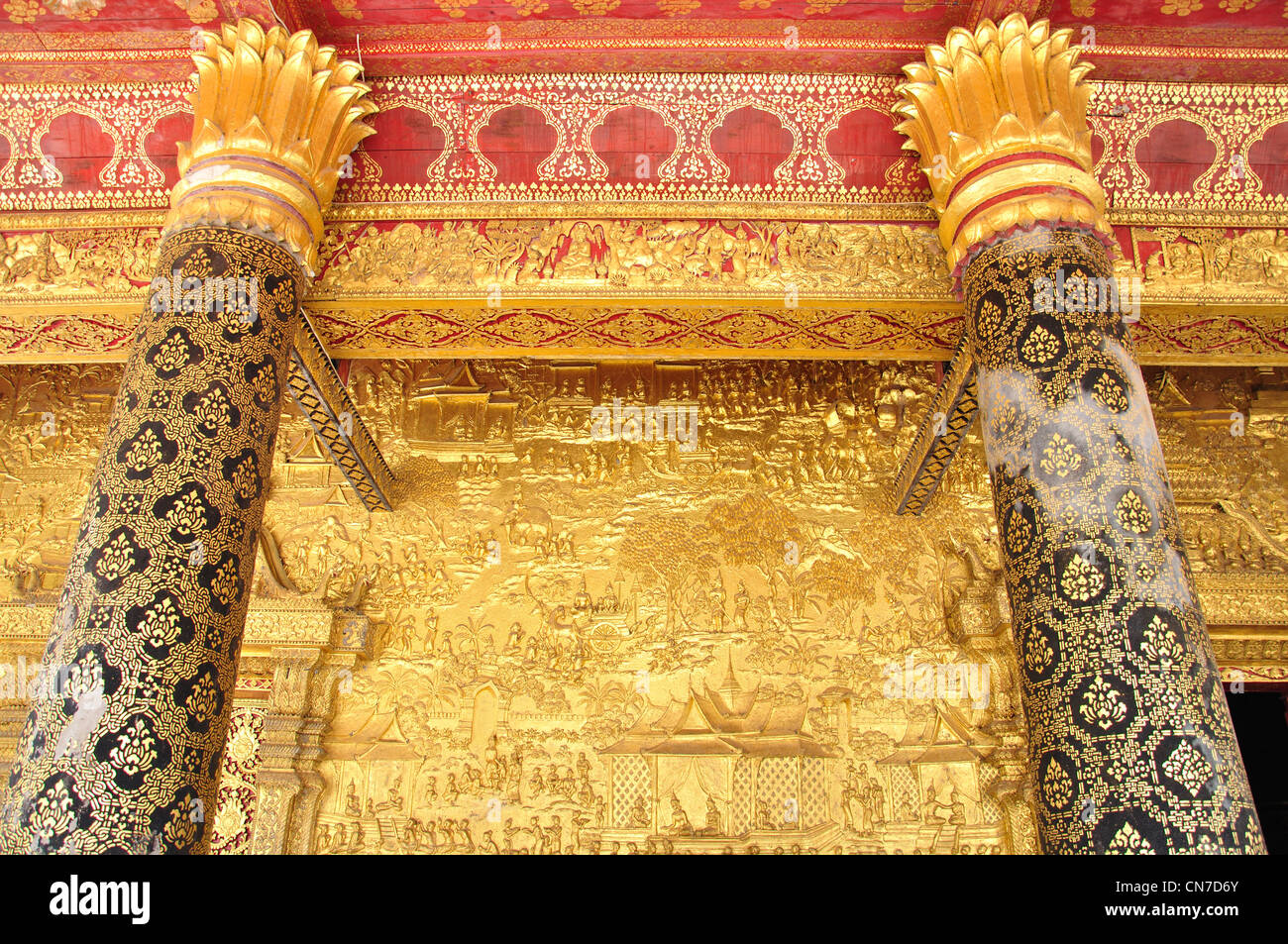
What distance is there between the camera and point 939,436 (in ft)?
18.2

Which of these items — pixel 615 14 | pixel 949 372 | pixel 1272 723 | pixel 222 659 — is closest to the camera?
pixel 222 659

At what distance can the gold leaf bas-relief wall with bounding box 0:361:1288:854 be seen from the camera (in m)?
5.70

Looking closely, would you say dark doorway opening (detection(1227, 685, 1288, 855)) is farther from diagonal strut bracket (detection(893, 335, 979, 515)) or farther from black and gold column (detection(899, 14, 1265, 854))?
black and gold column (detection(899, 14, 1265, 854))

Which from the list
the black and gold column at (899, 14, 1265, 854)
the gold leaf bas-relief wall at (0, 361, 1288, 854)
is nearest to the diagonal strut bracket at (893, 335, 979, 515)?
the gold leaf bas-relief wall at (0, 361, 1288, 854)

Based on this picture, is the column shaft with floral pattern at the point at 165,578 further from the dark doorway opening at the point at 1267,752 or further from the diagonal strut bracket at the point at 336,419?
the dark doorway opening at the point at 1267,752

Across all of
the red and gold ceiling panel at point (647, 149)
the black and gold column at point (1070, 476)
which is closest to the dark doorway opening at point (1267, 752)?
the red and gold ceiling panel at point (647, 149)

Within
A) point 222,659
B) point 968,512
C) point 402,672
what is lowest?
point 222,659

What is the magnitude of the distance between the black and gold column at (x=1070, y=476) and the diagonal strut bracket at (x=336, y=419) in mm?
3380

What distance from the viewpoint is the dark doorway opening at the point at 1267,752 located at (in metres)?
6.75

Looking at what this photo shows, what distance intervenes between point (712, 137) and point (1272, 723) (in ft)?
20.5

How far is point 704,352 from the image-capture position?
215 inches

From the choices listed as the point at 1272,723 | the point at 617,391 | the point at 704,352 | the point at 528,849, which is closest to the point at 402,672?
the point at 528,849

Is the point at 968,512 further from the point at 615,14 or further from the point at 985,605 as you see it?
the point at 615,14

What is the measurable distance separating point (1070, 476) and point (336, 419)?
4092mm
